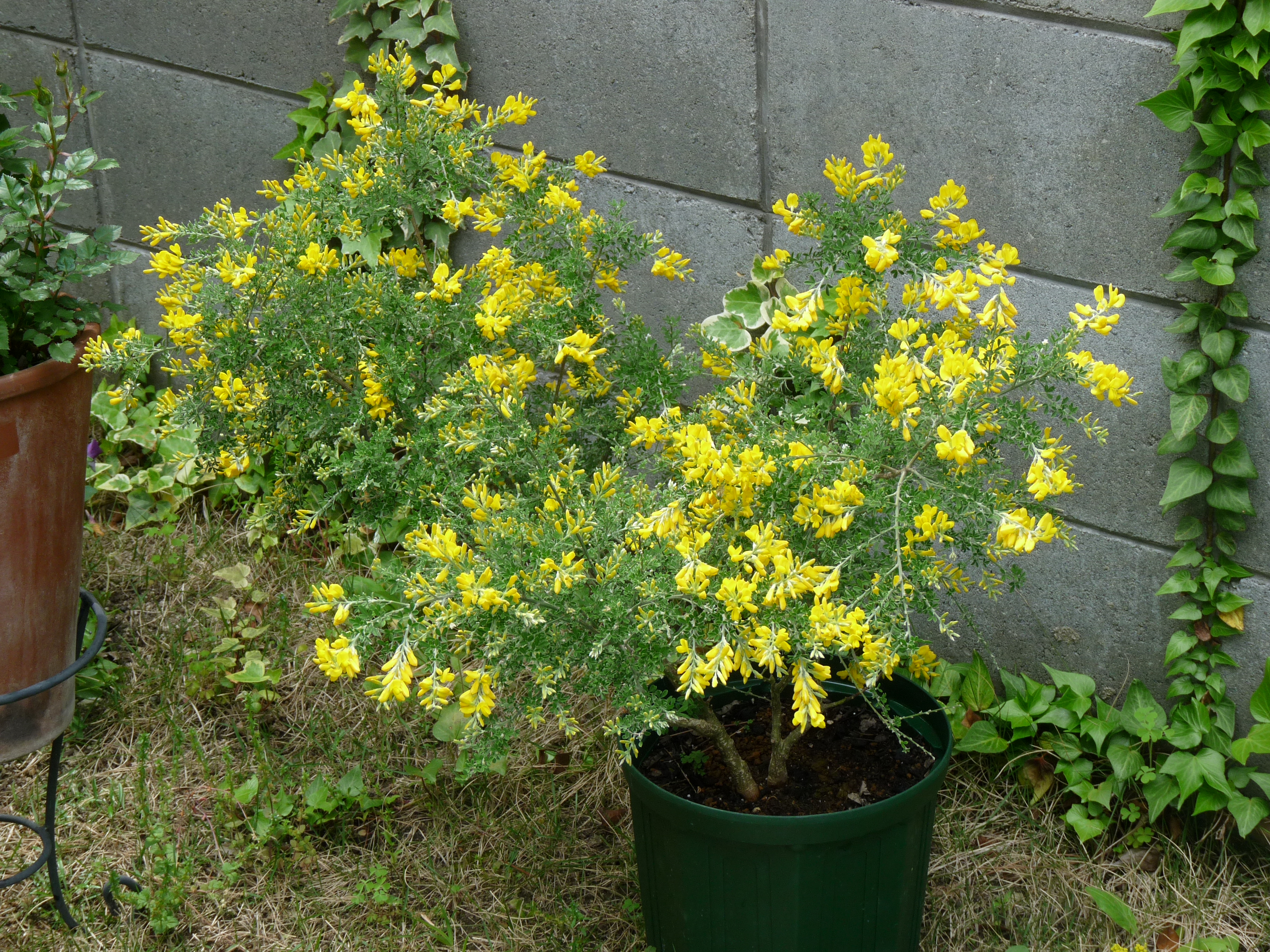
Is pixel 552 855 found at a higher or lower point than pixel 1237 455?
lower

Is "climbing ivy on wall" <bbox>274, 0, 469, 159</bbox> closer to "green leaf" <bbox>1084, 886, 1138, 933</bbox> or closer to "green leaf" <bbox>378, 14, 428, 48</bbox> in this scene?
"green leaf" <bbox>378, 14, 428, 48</bbox>

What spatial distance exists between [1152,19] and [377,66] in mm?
1260

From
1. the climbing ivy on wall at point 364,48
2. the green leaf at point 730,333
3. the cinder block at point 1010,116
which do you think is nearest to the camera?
the cinder block at point 1010,116

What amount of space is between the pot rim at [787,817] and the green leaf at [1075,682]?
2.00ft

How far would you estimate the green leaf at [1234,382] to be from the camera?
2.04 metres

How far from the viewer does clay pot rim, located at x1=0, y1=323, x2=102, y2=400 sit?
1874mm

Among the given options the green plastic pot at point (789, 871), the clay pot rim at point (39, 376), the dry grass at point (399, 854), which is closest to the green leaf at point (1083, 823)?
the dry grass at point (399, 854)

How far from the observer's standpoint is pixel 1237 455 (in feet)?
6.86

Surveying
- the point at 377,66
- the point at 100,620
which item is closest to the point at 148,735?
the point at 100,620

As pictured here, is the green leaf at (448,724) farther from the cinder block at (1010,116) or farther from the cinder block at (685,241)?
the cinder block at (1010,116)

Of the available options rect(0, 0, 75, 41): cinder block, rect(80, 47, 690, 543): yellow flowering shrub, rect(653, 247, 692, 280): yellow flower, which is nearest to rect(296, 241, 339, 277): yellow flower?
rect(80, 47, 690, 543): yellow flowering shrub

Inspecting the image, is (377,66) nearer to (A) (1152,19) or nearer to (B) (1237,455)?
(A) (1152,19)

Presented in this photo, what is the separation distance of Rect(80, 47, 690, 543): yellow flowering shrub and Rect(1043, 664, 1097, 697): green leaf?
98 cm

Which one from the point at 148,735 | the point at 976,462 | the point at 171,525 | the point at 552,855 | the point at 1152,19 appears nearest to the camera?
the point at 976,462
